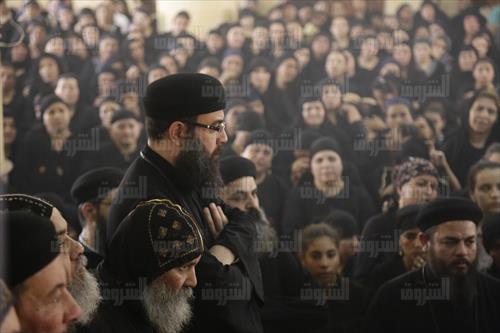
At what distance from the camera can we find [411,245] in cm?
596

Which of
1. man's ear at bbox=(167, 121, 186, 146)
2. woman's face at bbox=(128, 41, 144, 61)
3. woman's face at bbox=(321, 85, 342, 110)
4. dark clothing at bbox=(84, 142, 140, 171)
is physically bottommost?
dark clothing at bbox=(84, 142, 140, 171)

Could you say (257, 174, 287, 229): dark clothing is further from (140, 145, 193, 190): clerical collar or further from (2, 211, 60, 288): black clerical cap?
(2, 211, 60, 288): black clerical cap

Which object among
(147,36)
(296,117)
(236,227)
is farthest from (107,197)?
(147,36)

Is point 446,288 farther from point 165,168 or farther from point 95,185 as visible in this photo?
point 165,168

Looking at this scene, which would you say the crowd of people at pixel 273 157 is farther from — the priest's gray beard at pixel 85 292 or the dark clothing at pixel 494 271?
the priest's gray beard at pixel 85 292

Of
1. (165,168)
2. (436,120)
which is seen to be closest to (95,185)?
(165,168)

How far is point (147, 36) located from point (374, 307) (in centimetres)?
393

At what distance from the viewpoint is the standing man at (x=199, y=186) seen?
3266mm

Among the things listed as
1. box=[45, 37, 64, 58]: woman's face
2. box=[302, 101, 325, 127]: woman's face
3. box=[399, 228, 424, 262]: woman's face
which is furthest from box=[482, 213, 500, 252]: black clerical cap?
box=[45, 37, 64, 58]: woman's face

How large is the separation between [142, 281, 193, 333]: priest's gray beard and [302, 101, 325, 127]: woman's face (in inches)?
171

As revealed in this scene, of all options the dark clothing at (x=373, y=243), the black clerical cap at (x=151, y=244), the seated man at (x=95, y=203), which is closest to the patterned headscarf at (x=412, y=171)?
the dark clothing at (x=373, y=243)

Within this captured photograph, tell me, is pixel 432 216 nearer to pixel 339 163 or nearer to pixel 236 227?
pixel 339 163

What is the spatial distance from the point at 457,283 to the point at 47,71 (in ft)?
14.9

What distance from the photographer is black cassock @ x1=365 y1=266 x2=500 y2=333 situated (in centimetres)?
558
